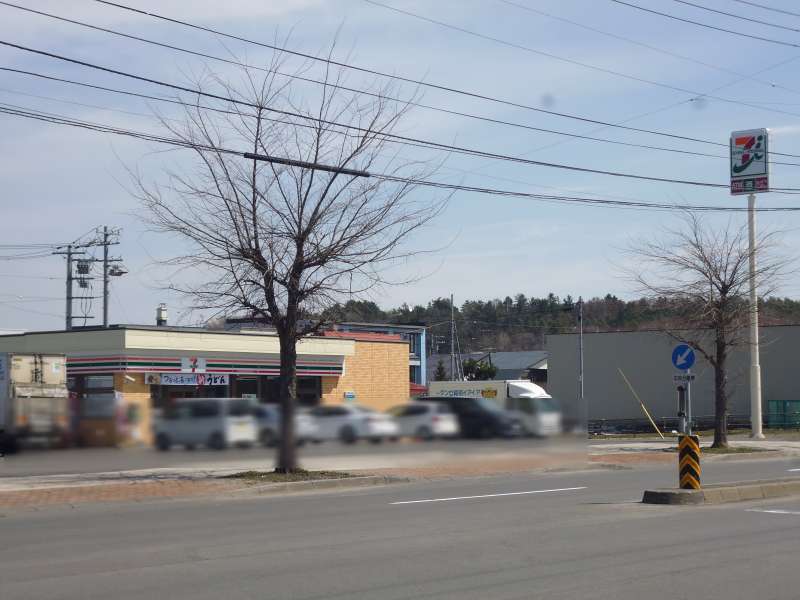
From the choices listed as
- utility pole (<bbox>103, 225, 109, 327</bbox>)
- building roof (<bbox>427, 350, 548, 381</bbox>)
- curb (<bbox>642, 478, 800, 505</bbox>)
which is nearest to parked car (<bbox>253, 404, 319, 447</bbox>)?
curb (<bbox>642, 478, 800, 505</bbox>)

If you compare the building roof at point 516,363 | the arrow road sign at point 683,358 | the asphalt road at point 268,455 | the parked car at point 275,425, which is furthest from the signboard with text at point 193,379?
the building roof at point 516,363

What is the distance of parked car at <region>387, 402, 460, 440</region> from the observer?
21156 mm

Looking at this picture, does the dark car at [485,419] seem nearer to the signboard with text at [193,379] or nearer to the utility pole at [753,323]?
the utility pole at [753,323]

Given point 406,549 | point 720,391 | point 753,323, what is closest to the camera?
point 406,549

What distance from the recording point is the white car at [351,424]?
21.1m

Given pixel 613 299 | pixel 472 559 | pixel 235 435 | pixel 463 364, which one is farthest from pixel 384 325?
pixel 613 299

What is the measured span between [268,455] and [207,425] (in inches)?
67.9

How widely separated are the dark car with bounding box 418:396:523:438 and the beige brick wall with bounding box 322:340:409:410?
80.8 feet

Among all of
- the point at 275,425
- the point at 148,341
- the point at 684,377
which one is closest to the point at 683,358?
the point at 684,377

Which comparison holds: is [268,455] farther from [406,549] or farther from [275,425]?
[406,549]

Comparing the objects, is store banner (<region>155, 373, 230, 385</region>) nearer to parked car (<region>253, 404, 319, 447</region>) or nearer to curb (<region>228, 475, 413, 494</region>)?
parked car (<region>253, 404, 319, 447</region>)

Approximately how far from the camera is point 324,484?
20312 millimetres

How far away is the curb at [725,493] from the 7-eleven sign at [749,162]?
2231cm

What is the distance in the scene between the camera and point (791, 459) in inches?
1172
